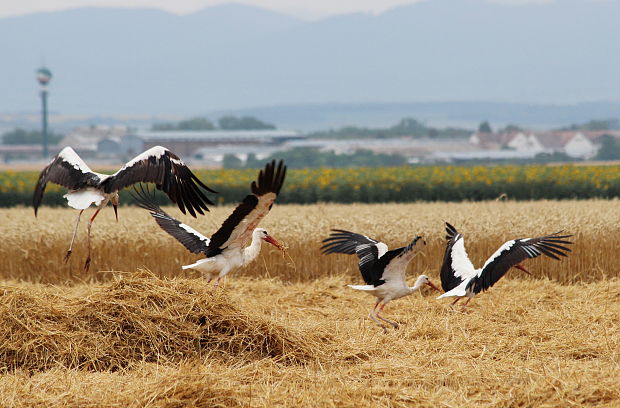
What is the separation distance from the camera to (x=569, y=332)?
8.33m

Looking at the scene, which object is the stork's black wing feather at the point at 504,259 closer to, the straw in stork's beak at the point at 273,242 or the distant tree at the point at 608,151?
the straw in stork's beak at the point at 273,242

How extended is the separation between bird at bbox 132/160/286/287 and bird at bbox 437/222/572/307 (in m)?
1.90

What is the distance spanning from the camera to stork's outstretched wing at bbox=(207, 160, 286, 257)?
22.7 ft

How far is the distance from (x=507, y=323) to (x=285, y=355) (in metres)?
2.91

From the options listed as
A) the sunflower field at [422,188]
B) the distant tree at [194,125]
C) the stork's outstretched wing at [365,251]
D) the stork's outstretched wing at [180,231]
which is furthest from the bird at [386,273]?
the distant tree at [194,125]

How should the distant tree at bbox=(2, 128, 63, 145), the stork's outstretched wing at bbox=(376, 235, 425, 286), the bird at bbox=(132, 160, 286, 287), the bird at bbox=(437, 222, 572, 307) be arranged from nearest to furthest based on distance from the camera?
the bird at bbox=(132, 160, 286, 287), the stork's outstretched wing at bbox=(376, 235, 425, 286), the bird at bbox=(437, 222, 572, 307), the distant tree at bbox=(2, 128, 63, 145)

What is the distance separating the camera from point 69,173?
8523 mm

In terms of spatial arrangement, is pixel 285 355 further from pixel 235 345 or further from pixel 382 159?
pixel 382 159

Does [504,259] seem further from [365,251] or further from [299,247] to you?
[299,247]

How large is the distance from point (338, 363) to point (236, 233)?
1.88 m

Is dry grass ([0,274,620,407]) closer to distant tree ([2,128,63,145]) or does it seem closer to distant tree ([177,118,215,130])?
distant tree ([2,128,63,145])

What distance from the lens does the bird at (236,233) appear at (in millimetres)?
7062

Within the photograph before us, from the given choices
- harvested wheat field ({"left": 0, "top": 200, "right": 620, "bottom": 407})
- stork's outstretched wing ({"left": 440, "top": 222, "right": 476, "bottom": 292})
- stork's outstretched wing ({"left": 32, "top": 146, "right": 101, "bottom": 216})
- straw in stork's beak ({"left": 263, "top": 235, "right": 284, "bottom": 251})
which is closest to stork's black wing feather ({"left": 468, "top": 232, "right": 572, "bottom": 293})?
stork's outstretched wing ({"left": 440, "top": 222, "right": 476, "bottom": 292})

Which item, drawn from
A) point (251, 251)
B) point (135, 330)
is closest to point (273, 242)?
point (251, 251)
